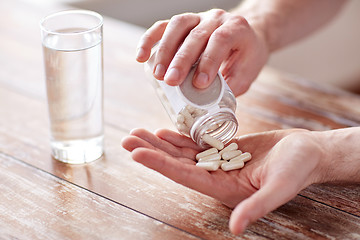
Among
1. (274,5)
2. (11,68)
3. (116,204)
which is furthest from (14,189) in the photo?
(274,5)

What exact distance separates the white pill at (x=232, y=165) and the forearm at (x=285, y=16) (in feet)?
1.65

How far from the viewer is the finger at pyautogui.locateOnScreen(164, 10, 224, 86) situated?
911 mm

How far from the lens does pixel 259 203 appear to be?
75 centimetres

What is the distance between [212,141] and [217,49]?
187 mm

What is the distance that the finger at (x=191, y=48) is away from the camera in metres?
0.91

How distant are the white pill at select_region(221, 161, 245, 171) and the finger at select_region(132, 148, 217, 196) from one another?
64 millimetres

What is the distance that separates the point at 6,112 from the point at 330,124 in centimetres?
82

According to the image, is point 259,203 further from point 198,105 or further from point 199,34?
point 199,34

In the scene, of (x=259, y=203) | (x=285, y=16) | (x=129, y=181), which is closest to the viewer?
(x=259, y=203)

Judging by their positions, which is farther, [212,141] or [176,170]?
[212,141]

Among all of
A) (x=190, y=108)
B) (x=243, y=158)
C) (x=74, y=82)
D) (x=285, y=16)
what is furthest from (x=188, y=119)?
(x=285, y=16)

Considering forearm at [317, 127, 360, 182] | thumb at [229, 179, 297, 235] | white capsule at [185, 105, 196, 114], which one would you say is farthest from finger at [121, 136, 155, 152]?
forearm at [317, 127, 360, 182]

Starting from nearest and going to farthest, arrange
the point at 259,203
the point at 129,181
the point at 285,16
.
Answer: the point at 259,203, the point at 129,181, the point at 285,16

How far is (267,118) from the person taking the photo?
125cm
